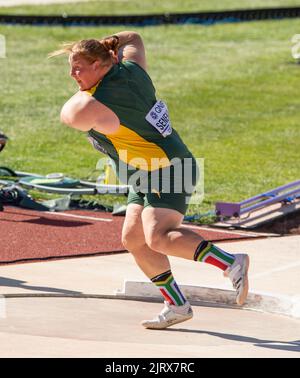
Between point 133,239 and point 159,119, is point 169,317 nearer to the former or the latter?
point 133,239

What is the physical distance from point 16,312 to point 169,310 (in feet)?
3.48

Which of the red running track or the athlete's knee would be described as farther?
the red running track

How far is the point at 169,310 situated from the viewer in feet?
25.5

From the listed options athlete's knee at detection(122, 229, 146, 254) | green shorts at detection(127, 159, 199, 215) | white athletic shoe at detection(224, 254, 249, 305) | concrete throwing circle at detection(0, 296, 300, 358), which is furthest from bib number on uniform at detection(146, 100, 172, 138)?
concrete throwing circle at detection(0, 296, 300, 358)

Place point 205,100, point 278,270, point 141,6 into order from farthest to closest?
point 141,6 → point 205,100 → point 278,270

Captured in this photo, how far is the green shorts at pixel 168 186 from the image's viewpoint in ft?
24.7

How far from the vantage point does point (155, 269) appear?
7805mm

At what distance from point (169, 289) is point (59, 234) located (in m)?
3.55

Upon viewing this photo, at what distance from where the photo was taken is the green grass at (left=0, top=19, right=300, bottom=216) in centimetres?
1526

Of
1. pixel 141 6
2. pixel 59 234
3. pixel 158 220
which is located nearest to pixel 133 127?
pixel 158 220

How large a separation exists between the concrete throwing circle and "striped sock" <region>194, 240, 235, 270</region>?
0.46m

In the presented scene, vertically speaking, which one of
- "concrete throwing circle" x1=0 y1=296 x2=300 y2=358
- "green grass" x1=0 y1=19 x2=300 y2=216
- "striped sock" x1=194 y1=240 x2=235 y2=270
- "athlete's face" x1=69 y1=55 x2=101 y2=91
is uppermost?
"green grass" x1=0 y1=19 x2=300 y2=216

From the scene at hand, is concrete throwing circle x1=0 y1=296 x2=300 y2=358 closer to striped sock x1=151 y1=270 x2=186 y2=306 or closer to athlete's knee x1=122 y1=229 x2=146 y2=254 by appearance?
striped sock x1=151 y1=270 x2=186 y2=306
